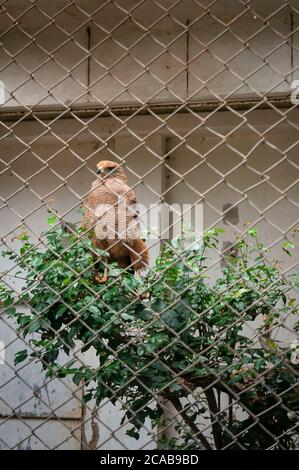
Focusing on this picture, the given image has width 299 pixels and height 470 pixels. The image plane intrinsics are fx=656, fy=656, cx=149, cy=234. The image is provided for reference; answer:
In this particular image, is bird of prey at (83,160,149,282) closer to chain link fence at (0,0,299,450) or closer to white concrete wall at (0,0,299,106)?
chain link fence at (0,0,299,450)

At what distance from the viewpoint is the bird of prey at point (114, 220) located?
8.93ft

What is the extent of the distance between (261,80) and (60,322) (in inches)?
76.5

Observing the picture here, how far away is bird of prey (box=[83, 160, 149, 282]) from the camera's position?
272cm

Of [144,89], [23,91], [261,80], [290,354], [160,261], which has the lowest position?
[290,354]

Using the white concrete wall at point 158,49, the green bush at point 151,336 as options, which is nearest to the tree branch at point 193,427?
the green bush at point 151,336

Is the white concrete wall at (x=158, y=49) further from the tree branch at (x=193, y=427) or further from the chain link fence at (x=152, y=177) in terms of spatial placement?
the tree branch at (x=193, y=427)

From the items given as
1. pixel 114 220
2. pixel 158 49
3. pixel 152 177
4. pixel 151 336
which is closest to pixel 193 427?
pixel 151 336

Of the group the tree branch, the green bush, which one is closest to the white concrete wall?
the green bush

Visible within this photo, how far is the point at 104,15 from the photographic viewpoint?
12.2ft

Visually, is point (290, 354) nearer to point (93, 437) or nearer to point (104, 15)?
point (93, 437)

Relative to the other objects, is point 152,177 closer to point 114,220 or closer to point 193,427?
point 114,220
